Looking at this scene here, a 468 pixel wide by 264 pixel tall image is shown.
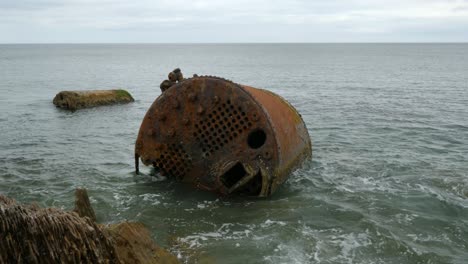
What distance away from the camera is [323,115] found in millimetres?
20578

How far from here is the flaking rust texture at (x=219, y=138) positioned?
8.44 meters

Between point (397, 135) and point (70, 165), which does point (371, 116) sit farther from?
point (70, 165)

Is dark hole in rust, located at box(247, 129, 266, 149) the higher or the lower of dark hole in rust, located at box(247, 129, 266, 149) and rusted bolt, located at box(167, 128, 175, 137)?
the lower

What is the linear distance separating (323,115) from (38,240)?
17.6 metres

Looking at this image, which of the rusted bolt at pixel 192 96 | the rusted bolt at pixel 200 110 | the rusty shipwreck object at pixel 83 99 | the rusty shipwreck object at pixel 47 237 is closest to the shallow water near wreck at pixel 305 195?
the rusted bolt at pixel 200 110

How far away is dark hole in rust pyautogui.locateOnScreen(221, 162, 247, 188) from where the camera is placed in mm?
8791

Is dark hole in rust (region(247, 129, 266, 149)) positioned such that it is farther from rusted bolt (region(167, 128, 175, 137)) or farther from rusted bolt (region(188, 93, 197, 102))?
rusted bolt (region(167, 128, 175, 137))

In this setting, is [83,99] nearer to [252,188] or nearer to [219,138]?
[219,138]

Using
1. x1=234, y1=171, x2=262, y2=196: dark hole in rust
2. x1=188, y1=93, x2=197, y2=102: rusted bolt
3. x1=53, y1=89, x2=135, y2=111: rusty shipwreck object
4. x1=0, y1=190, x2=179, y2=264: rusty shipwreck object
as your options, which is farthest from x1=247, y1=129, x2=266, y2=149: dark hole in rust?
x1=53, y1=89, x2=135, y2=111: rusty shipwreck object

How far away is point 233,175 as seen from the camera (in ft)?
29.6

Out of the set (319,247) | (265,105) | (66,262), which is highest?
(265,105)

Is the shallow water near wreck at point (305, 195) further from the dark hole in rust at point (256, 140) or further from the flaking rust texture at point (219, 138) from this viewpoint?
the dark hole in rust at point (256, 140)

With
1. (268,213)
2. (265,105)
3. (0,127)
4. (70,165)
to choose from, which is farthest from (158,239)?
(0,127)

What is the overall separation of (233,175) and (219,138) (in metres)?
0.80
